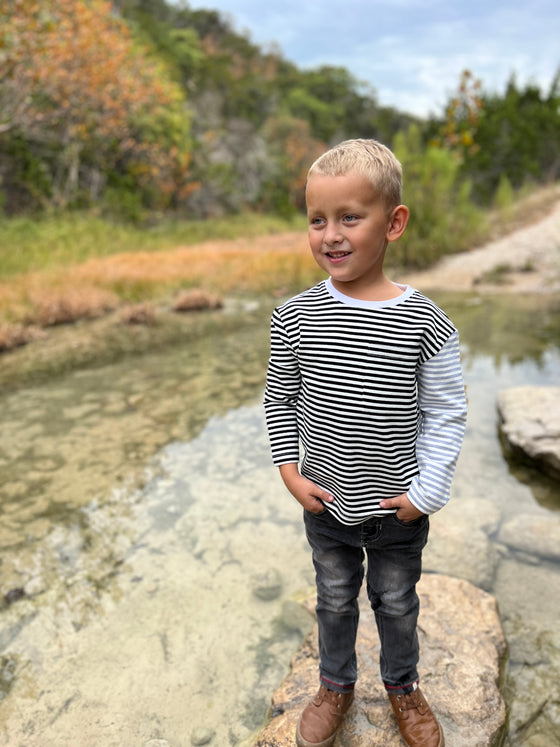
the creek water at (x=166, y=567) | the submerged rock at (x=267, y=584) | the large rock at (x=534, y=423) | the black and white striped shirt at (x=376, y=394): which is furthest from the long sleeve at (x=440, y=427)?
the large rock at (x=534, y=423)

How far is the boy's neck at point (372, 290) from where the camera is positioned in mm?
1385

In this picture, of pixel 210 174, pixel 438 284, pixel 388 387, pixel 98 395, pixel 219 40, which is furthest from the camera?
pixel 219 40

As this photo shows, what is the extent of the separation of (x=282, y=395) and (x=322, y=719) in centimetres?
94

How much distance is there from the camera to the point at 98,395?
187 inches

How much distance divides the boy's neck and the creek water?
1.44 metres

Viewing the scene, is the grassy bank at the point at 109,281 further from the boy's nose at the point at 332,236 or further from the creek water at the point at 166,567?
the boy's nose at the point at 332,236

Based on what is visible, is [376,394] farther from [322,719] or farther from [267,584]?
[267,584]

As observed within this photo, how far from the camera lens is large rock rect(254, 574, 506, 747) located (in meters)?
1.62

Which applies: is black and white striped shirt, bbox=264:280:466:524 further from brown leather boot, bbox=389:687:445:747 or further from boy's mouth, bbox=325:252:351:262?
brown leather boot, bbox=389:687:445:747

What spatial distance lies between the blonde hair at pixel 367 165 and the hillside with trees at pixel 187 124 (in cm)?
866

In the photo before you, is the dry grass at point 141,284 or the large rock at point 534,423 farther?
the dry grass at point 141,284

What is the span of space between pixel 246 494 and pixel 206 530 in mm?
411

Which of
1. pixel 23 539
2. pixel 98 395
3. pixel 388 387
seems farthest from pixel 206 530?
pixel 98 395

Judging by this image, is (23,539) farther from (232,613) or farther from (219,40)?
(219,40)
